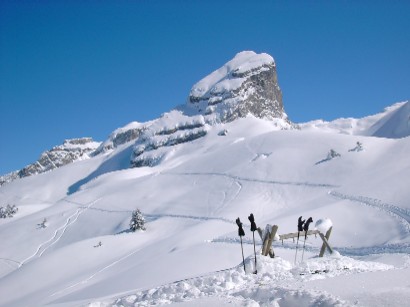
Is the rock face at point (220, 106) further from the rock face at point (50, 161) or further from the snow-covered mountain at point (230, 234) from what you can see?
the rock face at point (50, 161)

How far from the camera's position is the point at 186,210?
138 feet

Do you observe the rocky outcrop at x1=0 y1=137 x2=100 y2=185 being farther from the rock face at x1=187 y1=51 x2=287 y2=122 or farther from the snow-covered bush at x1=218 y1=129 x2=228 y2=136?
the snow-covered bush at x1=218 y1=129 x2=228 y2=136

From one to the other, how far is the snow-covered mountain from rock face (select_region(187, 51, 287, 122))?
112 ft

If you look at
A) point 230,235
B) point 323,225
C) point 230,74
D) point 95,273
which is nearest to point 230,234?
point 230,235

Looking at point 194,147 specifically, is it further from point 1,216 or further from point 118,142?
point 118,142

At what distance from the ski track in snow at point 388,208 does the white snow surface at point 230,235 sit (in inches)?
4.3

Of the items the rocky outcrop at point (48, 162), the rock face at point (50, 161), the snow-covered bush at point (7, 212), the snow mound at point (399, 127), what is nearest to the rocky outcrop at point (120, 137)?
the rocky outcrop at point (48, 162)

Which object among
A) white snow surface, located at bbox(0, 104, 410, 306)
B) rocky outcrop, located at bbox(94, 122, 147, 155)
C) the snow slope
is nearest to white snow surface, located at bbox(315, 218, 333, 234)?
white snow surface, located at bbox(0, 104, 410, 306)

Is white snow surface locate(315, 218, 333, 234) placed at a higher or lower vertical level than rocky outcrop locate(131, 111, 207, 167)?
lower

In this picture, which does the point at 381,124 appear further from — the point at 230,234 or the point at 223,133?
the point at 230,234

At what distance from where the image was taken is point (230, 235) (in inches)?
1033

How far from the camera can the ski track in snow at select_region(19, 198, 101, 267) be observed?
4022cm

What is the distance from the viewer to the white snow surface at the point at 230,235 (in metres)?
8.81

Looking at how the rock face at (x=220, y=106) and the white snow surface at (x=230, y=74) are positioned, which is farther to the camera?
the white snow surface at (x=230, y=74)
